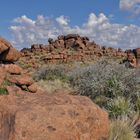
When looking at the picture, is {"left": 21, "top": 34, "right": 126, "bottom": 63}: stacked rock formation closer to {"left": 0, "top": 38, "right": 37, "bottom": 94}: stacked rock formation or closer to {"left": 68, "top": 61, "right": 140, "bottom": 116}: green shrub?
{"left": 68, "top": 61, "right": 140, "bottom": 116}: green shrub

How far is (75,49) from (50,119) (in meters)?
65.2

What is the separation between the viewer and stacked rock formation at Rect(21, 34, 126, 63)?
2624 inches

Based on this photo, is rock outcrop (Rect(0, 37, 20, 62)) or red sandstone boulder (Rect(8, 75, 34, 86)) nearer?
red sandstone boulder (Rect(8, 75, 34, 86))

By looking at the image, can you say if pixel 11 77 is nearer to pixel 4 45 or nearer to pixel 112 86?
pixel 4 45

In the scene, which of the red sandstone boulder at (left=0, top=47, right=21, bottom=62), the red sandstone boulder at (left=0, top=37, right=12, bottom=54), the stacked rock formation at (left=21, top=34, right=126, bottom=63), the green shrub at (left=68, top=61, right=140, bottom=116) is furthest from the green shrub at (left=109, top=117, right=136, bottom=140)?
the stacked rock formation at (left=21, top=34, right=126, bottom=63)

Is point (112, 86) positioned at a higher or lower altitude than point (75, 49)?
lower

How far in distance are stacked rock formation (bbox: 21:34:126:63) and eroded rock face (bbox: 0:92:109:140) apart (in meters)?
54.4

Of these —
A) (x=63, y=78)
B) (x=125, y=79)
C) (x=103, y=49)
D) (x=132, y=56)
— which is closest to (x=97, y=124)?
(x=125, y=79)

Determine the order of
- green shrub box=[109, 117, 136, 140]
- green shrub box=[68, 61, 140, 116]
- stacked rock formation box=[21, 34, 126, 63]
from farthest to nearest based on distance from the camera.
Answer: stacked rock formation box=[21, 34, 126, 63] < green shrub box=[68, 61, 140, 116] < green shrub box=[109, 117, 136, 140]

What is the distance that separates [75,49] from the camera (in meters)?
72.6

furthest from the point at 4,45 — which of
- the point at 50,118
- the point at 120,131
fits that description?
the point at 50,118

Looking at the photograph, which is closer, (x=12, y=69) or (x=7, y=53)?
(x=12, y=69)

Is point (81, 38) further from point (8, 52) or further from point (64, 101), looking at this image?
point (64, 101)

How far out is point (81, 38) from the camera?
76062 millimetres
